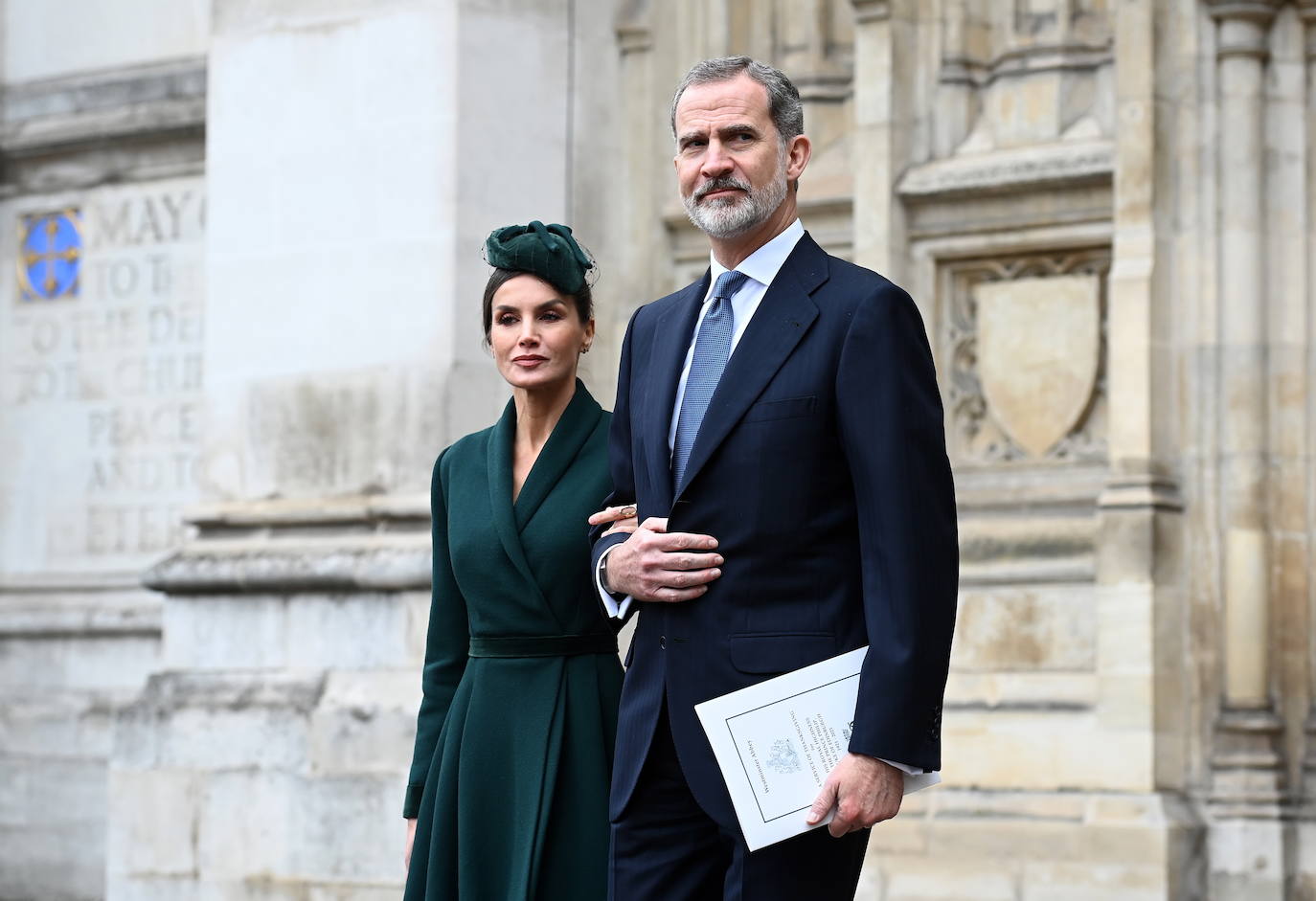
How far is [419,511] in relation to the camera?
7.32m

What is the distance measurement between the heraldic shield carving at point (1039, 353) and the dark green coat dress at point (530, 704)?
3028 millimetres

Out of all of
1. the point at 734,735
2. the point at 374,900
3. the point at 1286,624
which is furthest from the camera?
the point at 374,900

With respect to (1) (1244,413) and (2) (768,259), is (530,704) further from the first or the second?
(1) (1244,413)

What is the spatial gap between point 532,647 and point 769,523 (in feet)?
3.13

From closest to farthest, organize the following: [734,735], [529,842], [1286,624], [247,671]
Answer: [734,735], [529,842], [1286,624], [247,671]

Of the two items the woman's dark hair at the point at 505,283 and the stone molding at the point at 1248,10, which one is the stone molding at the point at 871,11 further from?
the woman's dark hair at the point at 505,283

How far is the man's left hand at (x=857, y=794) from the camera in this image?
3.24 metres

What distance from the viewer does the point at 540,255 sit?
4254 mm

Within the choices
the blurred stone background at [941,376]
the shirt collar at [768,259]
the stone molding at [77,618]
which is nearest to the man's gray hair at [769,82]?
the shirt collar at [768,259]

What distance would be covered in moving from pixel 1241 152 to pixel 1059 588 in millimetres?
1437

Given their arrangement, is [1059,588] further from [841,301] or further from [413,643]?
[841,301]

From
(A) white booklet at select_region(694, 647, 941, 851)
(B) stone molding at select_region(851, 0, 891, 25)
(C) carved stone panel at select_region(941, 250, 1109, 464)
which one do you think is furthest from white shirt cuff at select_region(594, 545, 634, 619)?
(B) stone molding at select_region(851, 0, 891, 25)

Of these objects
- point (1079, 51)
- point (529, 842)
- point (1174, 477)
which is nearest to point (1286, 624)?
point (1174, 477)

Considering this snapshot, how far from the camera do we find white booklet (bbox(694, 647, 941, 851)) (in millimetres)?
3299
